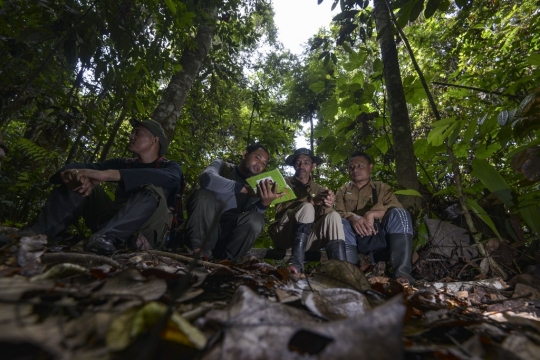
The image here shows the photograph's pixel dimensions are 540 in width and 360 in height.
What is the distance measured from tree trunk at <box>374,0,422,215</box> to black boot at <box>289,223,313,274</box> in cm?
120

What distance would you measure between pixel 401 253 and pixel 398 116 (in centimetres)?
166

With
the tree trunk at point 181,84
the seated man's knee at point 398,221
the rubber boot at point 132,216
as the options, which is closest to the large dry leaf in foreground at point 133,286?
the rubber boot at point 132,216

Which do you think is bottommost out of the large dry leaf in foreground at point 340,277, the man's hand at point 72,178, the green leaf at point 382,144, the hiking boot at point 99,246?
the large dry leaf in foreground at point 340,277

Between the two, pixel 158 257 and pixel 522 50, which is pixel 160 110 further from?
pixel 522 50

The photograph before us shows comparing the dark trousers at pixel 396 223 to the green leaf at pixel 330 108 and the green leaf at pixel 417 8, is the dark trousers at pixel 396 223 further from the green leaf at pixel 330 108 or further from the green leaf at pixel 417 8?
the green leaf at pixel 417 8

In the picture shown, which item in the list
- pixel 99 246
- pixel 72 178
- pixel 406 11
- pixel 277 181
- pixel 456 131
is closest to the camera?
pixel 99 246

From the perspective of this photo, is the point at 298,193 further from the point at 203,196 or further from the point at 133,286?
the point at 133,286

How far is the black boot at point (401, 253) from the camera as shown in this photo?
272 centimetres

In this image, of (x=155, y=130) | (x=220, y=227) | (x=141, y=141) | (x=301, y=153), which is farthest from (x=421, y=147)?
(x=141, y=141)

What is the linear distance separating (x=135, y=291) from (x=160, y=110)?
354cm

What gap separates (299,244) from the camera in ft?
→ 9.80

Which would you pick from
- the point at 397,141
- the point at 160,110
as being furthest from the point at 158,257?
the point at 397,141

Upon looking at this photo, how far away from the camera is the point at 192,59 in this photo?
14.3 feet

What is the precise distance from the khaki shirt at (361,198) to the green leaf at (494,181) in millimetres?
835
